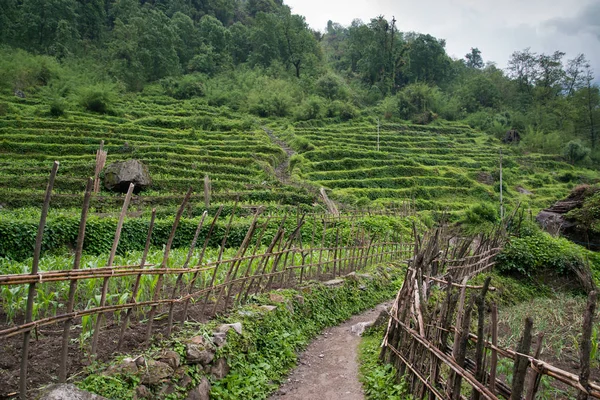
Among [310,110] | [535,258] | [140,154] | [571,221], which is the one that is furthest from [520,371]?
[310,110]

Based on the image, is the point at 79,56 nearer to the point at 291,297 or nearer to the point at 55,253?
the point at 55,253

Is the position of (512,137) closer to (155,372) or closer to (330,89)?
(330,89)

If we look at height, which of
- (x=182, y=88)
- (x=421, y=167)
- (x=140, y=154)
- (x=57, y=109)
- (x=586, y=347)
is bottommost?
(x=140, y=154)

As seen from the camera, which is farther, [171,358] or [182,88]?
[182,88]

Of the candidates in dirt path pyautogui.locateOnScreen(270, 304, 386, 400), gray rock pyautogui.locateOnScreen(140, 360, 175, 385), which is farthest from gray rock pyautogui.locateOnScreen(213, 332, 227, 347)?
dirt path pyautogui.locateOnScreen(270, 304, 386, 400)

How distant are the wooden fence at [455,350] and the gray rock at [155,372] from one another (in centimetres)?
241

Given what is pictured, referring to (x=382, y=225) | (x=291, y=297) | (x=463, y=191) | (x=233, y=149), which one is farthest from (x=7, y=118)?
(x=463, y=191)

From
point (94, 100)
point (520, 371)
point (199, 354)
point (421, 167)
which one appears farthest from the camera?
point (94, 100)

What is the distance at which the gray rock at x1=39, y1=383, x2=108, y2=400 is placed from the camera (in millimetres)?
2769

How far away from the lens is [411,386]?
392 cm

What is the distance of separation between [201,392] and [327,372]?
194cm

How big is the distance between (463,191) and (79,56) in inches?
1786

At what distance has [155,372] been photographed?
3.47 meters

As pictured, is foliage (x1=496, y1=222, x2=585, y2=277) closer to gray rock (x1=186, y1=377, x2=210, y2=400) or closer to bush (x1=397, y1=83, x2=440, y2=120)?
gray rock (x1=186, y1=377, x2=210, y2=400)
